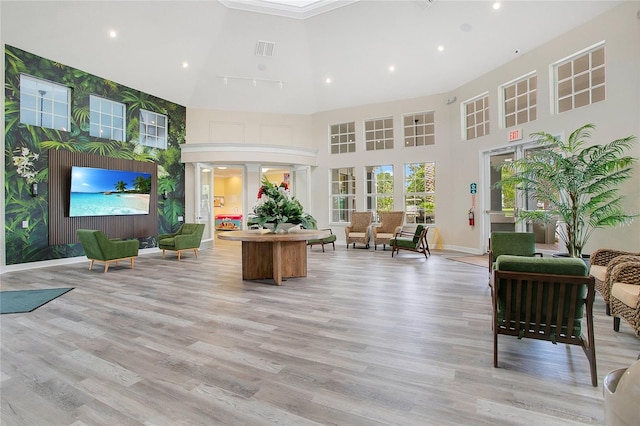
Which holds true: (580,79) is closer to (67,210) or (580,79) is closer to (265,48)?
(265,48)

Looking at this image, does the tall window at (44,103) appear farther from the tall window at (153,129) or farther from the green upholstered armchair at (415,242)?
the green upholstered armchair at (415,242)

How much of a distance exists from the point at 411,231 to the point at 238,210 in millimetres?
9037

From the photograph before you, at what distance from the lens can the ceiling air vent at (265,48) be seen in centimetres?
829

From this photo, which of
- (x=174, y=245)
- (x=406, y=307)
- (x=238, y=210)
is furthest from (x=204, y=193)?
(x=406, y=307)

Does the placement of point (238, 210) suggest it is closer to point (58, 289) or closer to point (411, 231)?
point (411, 231)

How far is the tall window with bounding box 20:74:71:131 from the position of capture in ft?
A: 20.9

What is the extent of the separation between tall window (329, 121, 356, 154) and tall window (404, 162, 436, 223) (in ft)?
6.32

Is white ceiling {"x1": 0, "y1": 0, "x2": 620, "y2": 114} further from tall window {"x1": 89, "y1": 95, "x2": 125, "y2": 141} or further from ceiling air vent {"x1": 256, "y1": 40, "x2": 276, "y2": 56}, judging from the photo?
tall window {"x1": 89, "y1": 95, "x2": 125, "y2": 141}

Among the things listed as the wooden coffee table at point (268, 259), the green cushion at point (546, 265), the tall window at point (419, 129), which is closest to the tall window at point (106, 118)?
the wooden coffee table at point (268, 259)

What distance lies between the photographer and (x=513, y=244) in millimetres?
4609

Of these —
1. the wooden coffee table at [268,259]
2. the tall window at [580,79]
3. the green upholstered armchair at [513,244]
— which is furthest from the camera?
the tall window at [580,79]

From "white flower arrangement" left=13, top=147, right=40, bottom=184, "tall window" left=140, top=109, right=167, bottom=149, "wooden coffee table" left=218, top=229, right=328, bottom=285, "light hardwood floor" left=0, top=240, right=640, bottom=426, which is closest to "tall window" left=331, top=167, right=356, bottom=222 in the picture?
"tall window" left=140, top=109, right=167, bottom=149

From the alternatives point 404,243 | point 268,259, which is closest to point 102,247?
point 268,259

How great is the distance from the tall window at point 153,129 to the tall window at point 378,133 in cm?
585
